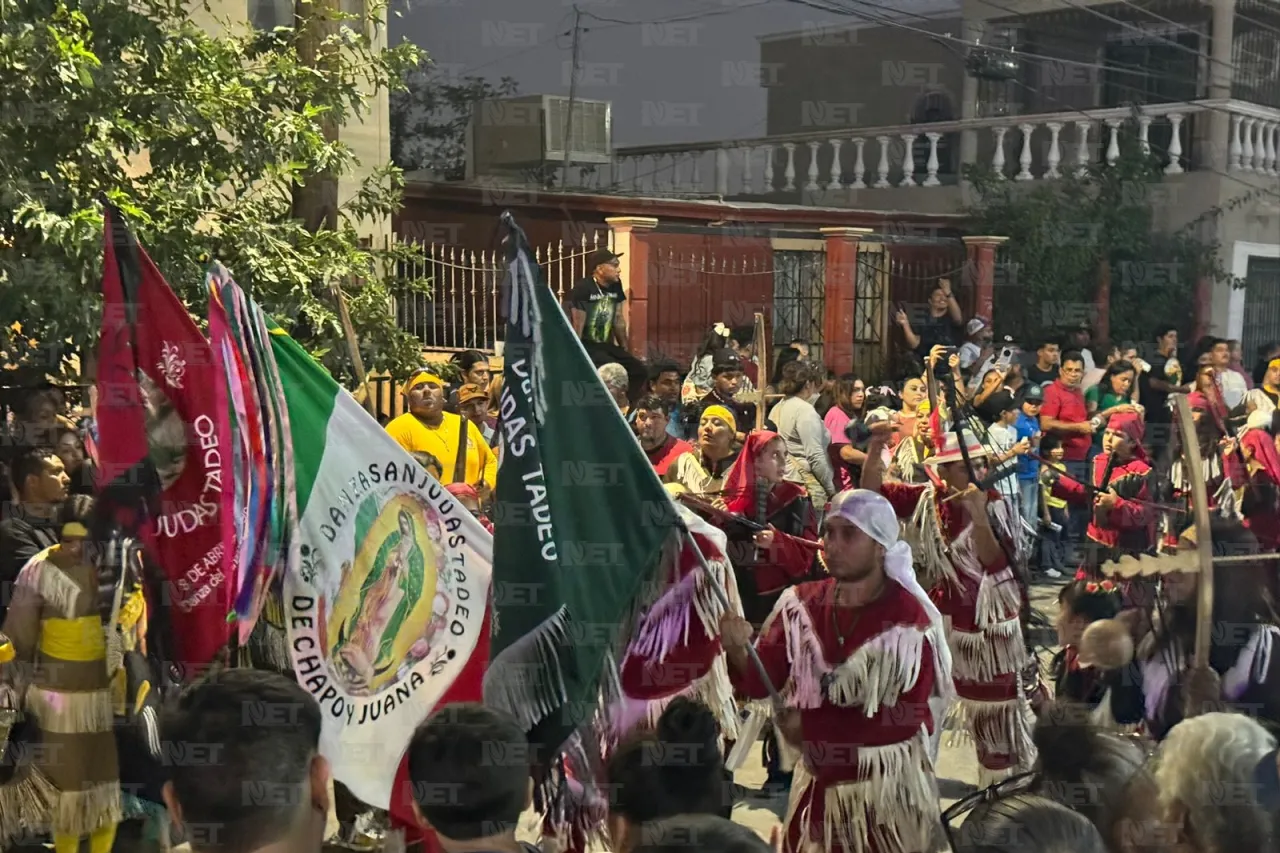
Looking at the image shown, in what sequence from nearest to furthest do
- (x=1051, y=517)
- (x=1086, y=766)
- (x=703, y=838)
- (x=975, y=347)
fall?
(x=703, y=838) → (x=1086, y=766) → (x=1051, y=517) → (x=975, y=347)

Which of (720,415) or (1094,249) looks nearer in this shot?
(720,415)

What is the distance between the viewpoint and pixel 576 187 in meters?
16.1

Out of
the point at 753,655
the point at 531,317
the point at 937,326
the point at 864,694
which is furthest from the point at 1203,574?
the point at 937,326

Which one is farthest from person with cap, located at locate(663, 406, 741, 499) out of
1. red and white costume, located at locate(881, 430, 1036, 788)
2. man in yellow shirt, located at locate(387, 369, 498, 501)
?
man in yellow shirt, located at locate(387, 369, 498, 501)

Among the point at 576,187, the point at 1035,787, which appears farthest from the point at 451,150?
the point at 1035,787

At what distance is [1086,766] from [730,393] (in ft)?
19.8

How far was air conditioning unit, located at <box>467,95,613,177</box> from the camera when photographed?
1582 centimetres

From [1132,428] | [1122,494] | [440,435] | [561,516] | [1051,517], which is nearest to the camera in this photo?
[561,516]

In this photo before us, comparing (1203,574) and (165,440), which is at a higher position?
(165,440)

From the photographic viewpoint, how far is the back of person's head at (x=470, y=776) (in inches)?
114

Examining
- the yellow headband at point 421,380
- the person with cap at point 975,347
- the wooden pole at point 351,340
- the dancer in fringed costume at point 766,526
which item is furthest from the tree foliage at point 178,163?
the person with cap at point 975,347

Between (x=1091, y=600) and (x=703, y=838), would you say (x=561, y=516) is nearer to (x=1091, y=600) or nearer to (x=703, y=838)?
(x=703, y=838)

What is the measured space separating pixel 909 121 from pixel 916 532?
48.9 feet

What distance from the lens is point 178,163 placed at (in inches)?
312
